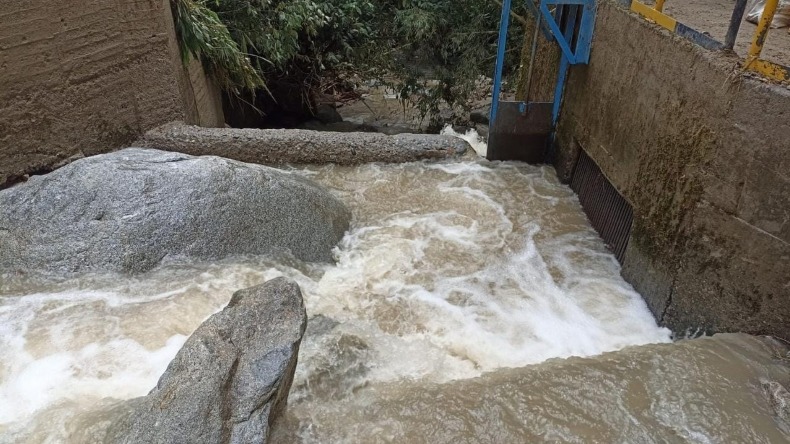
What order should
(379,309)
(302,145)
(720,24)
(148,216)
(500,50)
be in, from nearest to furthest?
(379,309), (148,216), (720,24), (500,50), (302,145)

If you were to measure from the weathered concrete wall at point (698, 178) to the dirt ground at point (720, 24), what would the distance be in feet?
1.82

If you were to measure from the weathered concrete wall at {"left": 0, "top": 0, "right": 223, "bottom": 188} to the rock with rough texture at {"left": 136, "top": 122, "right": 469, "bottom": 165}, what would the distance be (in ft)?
1.30

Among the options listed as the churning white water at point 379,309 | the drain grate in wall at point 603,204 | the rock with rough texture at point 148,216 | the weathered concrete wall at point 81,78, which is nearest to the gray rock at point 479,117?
the drain grate in wall at point 603,204

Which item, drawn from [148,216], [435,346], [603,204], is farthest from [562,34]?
[148,216]

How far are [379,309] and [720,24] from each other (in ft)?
13.2

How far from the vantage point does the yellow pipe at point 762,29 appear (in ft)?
10.6

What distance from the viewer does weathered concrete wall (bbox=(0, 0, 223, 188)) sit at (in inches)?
189

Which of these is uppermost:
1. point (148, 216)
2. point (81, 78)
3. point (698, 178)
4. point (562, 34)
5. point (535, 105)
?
point (562, 34)

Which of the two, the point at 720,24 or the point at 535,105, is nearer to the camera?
the point at 720,24

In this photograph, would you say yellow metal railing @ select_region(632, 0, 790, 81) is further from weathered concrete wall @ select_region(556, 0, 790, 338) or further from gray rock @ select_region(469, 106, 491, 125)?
gray rock @ select_region(469, 106, 491, 125)

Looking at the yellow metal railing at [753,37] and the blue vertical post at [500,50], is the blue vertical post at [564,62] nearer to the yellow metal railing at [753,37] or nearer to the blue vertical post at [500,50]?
the blue vertical post at [500,50]

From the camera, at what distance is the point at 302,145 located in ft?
20.7

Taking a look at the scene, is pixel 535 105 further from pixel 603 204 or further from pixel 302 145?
pixel 302 145

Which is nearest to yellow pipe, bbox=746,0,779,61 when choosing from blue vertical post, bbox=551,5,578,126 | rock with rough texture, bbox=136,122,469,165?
blue vertical post, bbox=551,5,578,126
